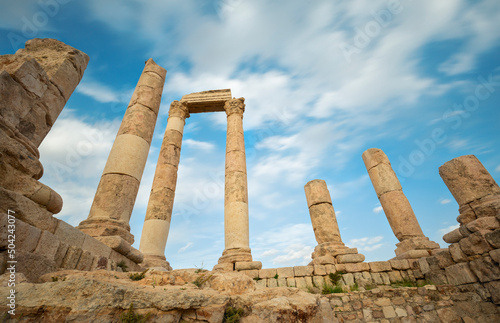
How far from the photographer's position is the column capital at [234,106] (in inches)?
553

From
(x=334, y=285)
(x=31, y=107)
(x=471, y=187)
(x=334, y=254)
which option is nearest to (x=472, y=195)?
(x=471, y=187)

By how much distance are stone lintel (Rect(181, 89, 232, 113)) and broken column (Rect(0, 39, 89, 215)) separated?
8.90m

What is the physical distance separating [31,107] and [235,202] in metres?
7.78

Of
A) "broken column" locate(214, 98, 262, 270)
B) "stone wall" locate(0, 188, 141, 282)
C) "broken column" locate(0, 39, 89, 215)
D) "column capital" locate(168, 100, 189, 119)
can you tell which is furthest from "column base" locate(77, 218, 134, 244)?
"column capital" locate(168, 100, 189, 119)

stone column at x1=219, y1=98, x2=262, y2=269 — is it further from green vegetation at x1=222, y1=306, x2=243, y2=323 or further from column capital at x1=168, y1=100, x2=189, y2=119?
green vegetation at x1=222, y1=306, x2=243, y2=323

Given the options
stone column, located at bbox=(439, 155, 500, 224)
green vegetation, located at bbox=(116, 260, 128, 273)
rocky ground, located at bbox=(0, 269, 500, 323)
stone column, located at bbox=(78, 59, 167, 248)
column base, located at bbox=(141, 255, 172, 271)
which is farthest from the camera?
column base, located at bbox=(141, 255, 172, 271)

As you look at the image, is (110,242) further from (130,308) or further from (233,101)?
(233,101)

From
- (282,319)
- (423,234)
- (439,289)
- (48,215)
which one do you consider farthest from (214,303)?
(423,234)

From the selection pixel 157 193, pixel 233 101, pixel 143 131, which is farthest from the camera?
pixel 233 101

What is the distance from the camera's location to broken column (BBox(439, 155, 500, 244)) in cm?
703

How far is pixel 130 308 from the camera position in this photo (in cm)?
212

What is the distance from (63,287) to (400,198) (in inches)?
495
